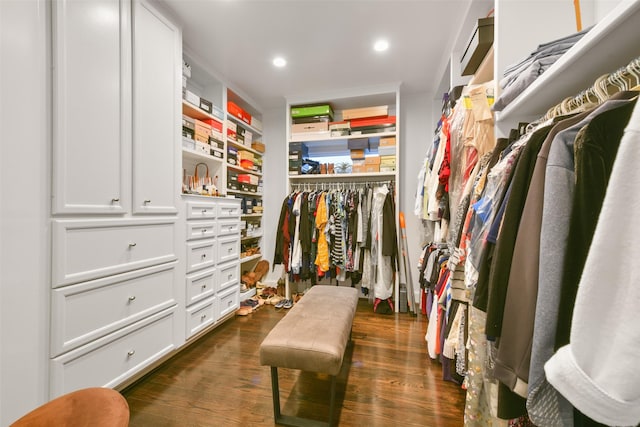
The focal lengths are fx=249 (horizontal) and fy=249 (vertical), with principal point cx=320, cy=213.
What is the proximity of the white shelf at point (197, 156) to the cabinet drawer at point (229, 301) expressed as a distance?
1.27 meters

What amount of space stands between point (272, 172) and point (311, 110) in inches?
39.9

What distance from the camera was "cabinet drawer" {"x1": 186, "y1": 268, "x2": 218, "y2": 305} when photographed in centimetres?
192

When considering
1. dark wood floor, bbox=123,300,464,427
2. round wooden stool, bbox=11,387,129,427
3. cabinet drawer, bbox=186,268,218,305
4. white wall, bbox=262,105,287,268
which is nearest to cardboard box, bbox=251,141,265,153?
white wall, bbox=262,105,287,268

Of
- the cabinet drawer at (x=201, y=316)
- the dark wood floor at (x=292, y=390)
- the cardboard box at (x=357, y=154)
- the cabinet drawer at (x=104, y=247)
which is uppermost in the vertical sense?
the cardboard box at (x=357, y=154)

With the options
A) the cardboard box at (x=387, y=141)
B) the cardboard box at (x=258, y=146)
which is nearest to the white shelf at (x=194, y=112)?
the cardboard box at (x=258, y=146)

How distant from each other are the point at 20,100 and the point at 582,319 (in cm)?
187

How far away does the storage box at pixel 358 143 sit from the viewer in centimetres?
294

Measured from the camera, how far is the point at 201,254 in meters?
2.05

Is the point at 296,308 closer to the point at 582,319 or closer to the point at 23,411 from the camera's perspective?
the point at 23,411

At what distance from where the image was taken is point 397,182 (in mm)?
2773

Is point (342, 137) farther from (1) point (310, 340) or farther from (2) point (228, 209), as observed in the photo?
(1) point (310, 340)

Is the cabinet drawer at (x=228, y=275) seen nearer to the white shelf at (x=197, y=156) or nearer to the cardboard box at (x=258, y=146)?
the white shelf at (x=197, y=156)

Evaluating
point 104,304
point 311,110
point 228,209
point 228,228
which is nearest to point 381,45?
point 311,110

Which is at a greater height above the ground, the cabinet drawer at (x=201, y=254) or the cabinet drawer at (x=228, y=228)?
the cabinet drawer at (x=228, y=228)
